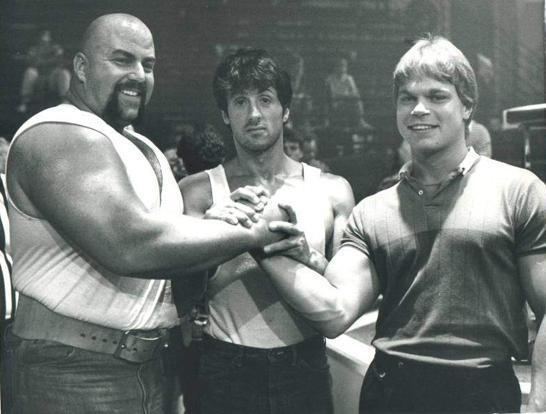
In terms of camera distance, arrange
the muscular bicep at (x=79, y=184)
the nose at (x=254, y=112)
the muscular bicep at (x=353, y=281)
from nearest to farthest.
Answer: the muscular bicep at (x=79, y=184) < the muscular bicep at (x=353, y=281) < the nose at (x=254, y=112)

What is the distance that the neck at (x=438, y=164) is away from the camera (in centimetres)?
115

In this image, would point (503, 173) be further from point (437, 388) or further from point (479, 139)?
point (437, 388)

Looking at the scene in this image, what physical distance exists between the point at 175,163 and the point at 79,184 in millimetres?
394

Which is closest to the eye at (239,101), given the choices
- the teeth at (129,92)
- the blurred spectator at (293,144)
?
the blurred spectator at (293,144)

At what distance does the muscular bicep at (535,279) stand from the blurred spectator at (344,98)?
48 centimetres

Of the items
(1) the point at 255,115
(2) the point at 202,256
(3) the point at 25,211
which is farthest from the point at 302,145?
(3) the point at 25,211

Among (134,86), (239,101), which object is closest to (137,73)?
(134,86)

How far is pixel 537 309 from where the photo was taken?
1.07m

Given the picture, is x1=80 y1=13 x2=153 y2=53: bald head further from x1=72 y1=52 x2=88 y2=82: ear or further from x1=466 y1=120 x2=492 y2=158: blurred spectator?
x1=466 y1=120 x2=492 y2=158: blurred spectator

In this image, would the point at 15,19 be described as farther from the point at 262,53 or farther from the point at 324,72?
the point at 324,72

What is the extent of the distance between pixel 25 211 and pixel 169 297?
0.32 m

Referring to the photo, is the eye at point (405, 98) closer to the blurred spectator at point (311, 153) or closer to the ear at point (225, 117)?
the blurred spectator at point (311, 153)

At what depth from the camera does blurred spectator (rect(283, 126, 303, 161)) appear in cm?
137

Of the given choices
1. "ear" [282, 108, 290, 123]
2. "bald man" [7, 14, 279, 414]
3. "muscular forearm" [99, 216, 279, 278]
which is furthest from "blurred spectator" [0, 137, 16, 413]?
"ear" [282, 108, 290, 123]
